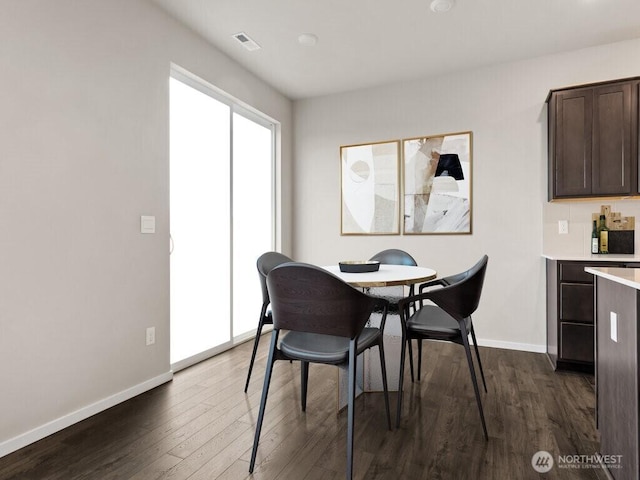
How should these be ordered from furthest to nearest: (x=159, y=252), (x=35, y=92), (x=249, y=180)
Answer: (x=249, y=180) < (x=159, y=252) < (x=35, y=92)

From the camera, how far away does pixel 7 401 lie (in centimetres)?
179

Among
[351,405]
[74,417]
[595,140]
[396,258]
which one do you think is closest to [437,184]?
[396,258]

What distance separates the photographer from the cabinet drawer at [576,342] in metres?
2.78

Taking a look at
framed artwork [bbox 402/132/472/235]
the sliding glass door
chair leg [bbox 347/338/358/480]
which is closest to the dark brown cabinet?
framed artwork [bbox 402/132/472/235]

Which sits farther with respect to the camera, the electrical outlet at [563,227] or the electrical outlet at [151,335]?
the electrical outlet at [563,227]

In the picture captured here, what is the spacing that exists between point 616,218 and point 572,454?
2281 millimetres

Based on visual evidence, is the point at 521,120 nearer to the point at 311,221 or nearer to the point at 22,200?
the point at 311,221

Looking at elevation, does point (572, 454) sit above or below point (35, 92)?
below

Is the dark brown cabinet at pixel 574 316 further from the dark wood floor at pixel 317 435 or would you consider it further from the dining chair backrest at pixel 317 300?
the dining chair backrest at pixel 317 300

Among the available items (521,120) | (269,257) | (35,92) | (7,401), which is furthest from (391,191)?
(7,401)

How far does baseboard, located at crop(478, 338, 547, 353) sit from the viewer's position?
11.1 ft

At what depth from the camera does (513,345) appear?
3.48 meters

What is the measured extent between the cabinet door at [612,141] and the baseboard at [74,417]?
3704 millimetres

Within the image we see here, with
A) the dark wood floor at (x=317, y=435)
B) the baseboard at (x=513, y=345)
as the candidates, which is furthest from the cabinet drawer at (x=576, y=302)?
the baseboard at (x=513, y=345)
